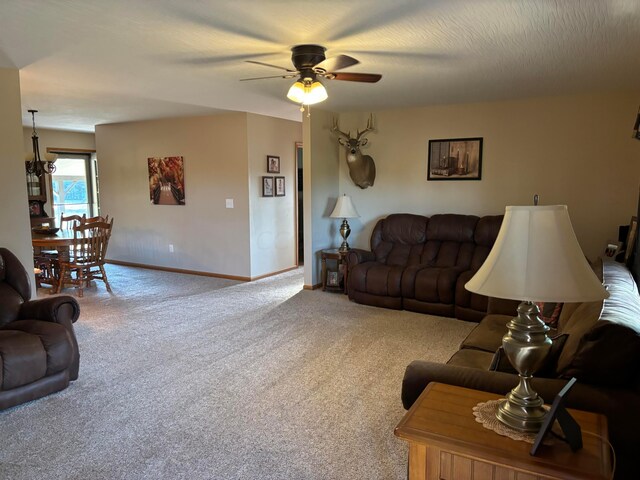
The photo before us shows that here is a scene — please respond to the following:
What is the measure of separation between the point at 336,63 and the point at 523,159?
303cm

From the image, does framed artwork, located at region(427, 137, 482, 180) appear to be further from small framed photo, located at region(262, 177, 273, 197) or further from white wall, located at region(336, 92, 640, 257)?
small framed photo, located at region(262, 177, 273, 197)

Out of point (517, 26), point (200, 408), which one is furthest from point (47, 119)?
point (517, 26)

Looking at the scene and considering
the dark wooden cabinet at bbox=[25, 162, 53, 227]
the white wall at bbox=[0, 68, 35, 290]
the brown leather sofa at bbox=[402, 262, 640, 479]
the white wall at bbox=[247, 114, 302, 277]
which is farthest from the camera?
the dark wooden cabinet at bbox=[25, 162, 53, 227]

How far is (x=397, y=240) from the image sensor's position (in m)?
5.66

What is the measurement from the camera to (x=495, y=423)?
1.53m

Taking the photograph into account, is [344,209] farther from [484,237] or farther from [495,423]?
[495,423]

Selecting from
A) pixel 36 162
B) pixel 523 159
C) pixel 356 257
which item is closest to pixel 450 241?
pixel 356 257

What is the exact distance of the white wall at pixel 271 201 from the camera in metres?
6.57

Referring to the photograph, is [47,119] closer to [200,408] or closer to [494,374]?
[200,408]

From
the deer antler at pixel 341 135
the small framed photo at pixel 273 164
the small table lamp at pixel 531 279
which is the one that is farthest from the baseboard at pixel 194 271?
the small table lamp at pixel 531 279

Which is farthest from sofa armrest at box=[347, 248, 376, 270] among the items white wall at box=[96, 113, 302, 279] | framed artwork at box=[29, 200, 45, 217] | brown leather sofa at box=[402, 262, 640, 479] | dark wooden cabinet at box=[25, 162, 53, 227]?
framed artwork at box=[29, 200, 45, 217]

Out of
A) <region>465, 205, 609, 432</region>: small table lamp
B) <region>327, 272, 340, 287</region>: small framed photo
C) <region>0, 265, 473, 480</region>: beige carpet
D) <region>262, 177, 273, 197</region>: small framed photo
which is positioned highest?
<region>262, 177, 273, 197</region>: small framed photo

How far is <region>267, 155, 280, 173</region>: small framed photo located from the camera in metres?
6.80

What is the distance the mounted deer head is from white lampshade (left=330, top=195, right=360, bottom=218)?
0.35 m
